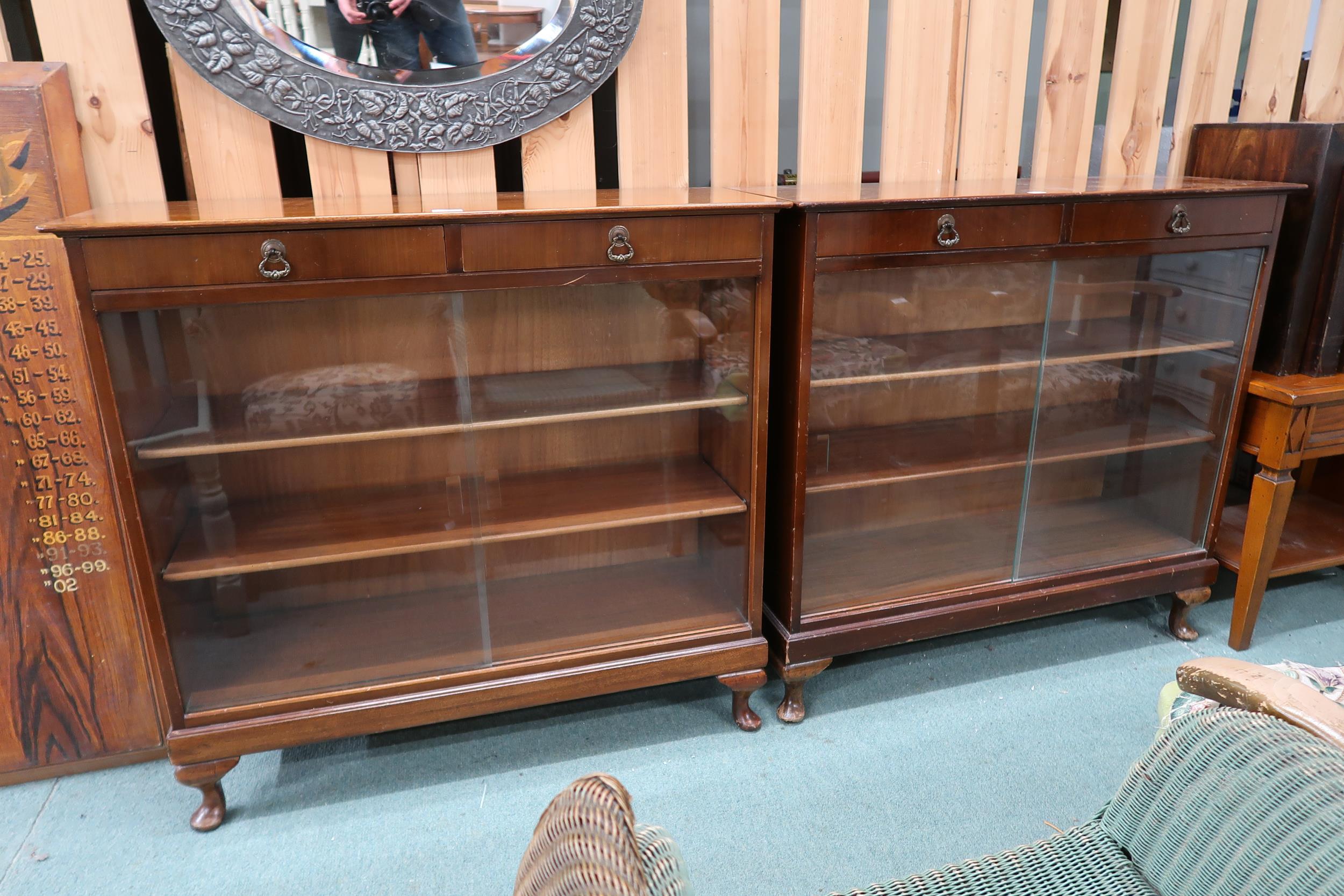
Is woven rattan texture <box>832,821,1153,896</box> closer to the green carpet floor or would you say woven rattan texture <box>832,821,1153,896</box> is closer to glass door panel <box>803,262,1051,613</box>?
the green carpet floor

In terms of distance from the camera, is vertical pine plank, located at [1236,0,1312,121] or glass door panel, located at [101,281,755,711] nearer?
glass door panel, located at [101,281,755,711]

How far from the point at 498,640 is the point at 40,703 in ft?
3.24

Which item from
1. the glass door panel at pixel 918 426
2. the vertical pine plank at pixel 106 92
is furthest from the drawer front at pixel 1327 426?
the vertical pine plank at pixel 106 92

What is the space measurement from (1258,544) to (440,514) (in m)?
2.10

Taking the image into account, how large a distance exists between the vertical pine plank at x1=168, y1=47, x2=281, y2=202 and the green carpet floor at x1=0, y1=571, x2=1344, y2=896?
1262 mm

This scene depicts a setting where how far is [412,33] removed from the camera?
1.87m

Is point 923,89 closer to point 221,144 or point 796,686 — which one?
point 796,686

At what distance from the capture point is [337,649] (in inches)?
77.5

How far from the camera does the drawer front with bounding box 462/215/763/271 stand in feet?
5.40

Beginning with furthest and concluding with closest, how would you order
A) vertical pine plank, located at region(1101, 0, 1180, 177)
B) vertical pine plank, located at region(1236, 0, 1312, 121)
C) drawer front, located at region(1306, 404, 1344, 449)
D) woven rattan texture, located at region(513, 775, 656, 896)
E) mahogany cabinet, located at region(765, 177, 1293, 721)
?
vertical pine plank, located at region(1236, 0, 1312, 121) → vertical pine plank, located at region(1101, 0, 1180, 177) → drawer front, located at region(1306, 404, 1344, 449) → mahogany cabinet, located at region(765, 177, 1293, 721) → woven rattan texture, located at region(513, 775, 656, 896)

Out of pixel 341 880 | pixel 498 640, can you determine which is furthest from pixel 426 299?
pixel 341 880

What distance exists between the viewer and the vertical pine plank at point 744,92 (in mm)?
2092

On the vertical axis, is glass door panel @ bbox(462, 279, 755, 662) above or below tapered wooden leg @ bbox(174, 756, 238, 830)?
above

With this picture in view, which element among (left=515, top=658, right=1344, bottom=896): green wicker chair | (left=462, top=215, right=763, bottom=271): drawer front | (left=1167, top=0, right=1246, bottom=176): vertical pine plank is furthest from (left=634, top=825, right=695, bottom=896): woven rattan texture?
(left=1167, top=0, right=1246, bottom=176): vertical pine plank
